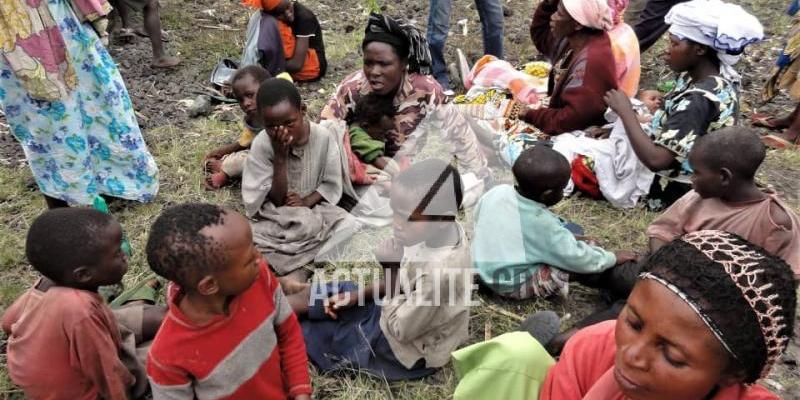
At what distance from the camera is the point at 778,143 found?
426 centimetres

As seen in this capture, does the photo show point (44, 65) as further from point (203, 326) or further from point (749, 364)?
point (749, 364)

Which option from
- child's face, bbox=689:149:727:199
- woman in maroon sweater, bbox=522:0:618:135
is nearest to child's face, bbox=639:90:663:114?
woman in maroon sweater, bbox=522:0:618:135

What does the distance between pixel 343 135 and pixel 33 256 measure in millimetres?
1937

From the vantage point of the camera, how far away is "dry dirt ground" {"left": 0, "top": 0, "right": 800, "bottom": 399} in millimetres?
2801

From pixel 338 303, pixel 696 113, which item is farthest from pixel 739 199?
pixel 338 303

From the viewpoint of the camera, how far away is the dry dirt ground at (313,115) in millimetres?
2801

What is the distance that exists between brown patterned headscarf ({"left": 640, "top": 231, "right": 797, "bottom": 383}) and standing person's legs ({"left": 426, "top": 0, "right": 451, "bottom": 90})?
3.94 metres

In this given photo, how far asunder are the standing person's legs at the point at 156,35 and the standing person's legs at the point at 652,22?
169 inches

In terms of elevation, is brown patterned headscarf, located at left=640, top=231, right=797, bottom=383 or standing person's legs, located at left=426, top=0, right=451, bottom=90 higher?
brown patterned headscarf, located at left=640, top=231, right=797, bottom=383

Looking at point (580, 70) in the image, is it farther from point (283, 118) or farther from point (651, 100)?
point (283, 118)

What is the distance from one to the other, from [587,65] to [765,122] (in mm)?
1827

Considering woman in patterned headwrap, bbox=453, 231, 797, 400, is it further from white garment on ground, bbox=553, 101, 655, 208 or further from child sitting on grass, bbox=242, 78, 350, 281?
white garment on ground, bbox=553, 101, 655, 208

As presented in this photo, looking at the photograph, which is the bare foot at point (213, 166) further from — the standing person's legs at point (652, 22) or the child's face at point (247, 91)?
the standing person's legs at point (652, 22)

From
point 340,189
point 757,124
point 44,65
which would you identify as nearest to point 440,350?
point 340,189
